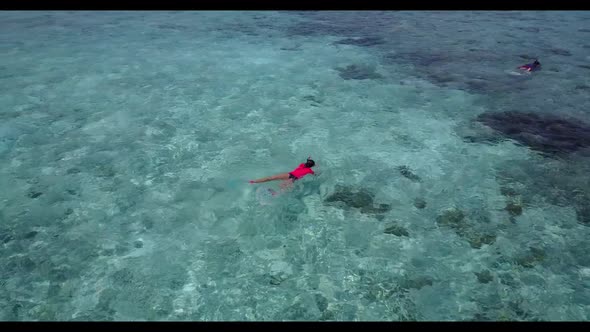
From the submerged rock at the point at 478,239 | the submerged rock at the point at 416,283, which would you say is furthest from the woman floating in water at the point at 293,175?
the submerged rock at the point at 478,239

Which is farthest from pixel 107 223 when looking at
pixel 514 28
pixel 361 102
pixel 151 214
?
pixel 514 28

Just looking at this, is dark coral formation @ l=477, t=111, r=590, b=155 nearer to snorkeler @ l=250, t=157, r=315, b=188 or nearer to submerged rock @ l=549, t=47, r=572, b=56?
snorkeler @ l=250, t=157, r=315, b=188

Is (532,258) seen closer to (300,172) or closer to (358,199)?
(358,199)

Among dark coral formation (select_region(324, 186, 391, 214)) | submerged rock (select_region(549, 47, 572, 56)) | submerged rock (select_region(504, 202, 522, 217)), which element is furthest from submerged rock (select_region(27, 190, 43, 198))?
submerged rock (select_region(549, 47, 572, 56))

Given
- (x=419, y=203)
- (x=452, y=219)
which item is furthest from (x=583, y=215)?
(x=419, y=203)

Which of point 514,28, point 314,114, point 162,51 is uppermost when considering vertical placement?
point 514,28

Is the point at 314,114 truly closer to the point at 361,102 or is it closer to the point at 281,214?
the point at 361,102
